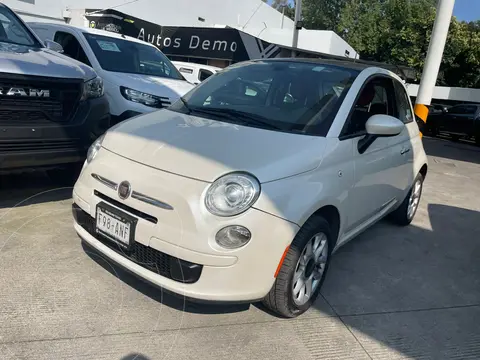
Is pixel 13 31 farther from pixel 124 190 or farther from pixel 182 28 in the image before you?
pixel 182 28

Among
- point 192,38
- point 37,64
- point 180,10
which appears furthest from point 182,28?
point 37,64

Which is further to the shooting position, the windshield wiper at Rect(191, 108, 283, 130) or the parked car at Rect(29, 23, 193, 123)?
the parked car at Rect(29, 23, 193, 123)

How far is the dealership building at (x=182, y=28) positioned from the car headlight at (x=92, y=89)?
10.2 m

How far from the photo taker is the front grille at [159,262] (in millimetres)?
2371

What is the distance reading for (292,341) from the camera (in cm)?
265

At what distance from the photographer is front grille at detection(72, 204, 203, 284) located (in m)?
2.37

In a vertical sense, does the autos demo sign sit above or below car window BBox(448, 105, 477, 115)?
above

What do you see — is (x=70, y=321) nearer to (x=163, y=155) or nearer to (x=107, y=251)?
(x=107, y=251)

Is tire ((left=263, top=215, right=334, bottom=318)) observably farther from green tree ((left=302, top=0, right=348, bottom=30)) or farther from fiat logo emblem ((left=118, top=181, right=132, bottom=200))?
green tree ((left=302, top=0, right=348, bottom=30))

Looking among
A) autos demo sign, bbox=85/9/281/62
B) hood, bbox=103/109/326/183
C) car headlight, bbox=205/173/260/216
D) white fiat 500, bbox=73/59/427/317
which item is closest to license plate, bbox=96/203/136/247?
white fiat 500, bbox=73/59/427/317

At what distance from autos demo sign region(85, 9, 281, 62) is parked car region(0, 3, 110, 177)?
49.5 ft

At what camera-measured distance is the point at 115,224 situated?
2568 mm

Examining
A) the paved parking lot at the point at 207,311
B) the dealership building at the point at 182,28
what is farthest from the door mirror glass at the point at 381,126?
the dealership building at the point at 182,28

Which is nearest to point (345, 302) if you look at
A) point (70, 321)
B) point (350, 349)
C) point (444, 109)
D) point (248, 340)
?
point (350, 349)
